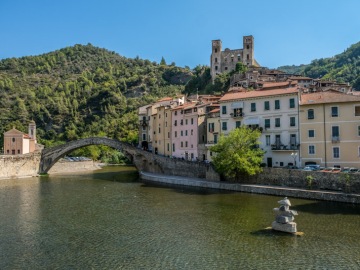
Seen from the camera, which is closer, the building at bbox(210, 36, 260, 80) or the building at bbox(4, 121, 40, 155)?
the building at bbox(4, 121, 40, 155)

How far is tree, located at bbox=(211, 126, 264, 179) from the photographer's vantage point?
4338 cm

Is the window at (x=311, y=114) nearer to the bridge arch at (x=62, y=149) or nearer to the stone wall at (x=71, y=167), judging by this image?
the bridge arch at (x=62, y=149)

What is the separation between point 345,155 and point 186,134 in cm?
2583

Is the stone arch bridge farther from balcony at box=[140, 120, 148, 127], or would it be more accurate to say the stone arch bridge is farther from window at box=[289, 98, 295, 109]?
window at box=[289, 98, 295, 109]

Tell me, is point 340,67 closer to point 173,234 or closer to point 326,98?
point 326,98

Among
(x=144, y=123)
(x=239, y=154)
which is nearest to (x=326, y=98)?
(x=239, y=154)

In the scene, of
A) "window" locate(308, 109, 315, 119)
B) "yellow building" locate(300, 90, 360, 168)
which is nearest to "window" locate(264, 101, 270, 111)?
"yellow building" locate(300, 90, 360, 168)

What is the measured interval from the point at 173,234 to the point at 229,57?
315 feet

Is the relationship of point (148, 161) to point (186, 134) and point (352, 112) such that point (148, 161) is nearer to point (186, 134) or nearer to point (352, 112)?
point (186, 134)

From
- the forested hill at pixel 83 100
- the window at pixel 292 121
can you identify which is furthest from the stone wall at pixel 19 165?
the window at pixel 292 121

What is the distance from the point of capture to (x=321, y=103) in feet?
140

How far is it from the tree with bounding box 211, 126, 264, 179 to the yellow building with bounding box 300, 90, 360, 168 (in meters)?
5.63

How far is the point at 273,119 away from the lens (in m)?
47.1

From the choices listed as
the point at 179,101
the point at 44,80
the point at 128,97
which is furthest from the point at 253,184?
the point at 44,80
